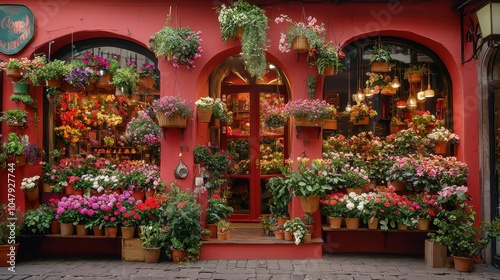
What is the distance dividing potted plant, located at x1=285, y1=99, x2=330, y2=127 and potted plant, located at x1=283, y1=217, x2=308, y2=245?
6.26ft

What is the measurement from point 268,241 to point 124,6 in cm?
565

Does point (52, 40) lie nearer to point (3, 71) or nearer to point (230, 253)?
point (3, 71)

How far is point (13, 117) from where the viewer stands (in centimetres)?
856

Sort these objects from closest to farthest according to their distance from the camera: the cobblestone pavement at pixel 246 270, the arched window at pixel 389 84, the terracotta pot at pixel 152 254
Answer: the cobblestone pavement at pixel 246 270, the terracotta pot at pixel 152 254, the arched window at pixel 389 84

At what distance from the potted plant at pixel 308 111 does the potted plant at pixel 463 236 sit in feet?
9.24

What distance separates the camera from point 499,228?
24.9 ft

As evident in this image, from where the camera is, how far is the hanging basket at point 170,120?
8406 mm

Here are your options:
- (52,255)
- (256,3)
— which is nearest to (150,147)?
(52,255)

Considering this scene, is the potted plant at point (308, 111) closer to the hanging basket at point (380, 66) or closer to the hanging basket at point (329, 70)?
the hanging basket at point (329, 70)

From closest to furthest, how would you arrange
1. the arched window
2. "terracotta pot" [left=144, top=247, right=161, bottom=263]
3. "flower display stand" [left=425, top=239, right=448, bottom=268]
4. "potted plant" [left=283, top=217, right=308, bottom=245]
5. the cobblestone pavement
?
the cobblestone pavement
"flower display stand" [left=425, top=239, right=448, bottom=268]
"terracotta pot" [left=144, top=247, right=161, bottom=263]
"potted plant" [left=283, top=217, right=308, bottom=245]
the arched window

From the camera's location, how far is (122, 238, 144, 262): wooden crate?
841cm

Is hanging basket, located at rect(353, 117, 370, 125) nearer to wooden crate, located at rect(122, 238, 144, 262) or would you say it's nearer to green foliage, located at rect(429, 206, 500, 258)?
green foliage, located at rect(429, 206, 500, 258)

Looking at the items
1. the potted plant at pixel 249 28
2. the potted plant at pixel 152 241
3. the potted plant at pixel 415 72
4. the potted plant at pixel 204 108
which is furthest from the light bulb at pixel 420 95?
Answer: the potted plant at pixel 152 241

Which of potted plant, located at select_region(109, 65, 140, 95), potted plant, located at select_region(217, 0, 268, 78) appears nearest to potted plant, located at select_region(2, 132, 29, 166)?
potted plant, located at select_region(109, 65, 140, 95)
